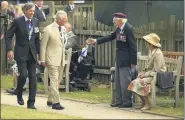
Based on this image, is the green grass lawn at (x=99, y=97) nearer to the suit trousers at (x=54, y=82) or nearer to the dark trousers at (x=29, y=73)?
the suit trousers at (x=54, y=82)

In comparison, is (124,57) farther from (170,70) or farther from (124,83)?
(170,70)

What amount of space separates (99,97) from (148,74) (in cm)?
212

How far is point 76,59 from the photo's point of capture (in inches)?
588

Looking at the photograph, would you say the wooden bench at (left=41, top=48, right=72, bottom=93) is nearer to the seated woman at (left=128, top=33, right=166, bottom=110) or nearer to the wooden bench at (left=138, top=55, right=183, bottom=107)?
the wooden bench at (left=138, top=55, right=183, bottom=107)

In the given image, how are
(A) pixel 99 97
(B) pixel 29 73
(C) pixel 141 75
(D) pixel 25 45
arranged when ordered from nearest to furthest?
(D) pixel 25 45, (B) pixel 29 73, (C) pixel 141 75, (A) pixel 99 97

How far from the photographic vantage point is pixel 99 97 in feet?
45.4

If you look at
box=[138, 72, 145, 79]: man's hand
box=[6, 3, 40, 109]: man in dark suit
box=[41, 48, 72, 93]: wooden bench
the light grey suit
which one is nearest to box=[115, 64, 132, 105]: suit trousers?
box=[138, 72, 145, 79]: man's hand

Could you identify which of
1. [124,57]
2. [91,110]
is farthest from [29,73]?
[124,57]

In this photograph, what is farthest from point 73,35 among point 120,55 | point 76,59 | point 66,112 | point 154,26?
point 66,112

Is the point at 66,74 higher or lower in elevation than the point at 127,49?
lower

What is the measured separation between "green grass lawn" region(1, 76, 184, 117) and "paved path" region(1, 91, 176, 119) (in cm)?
43

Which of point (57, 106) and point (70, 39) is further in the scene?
point (70, 39)

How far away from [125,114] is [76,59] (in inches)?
147

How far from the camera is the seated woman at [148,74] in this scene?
39.0ft
